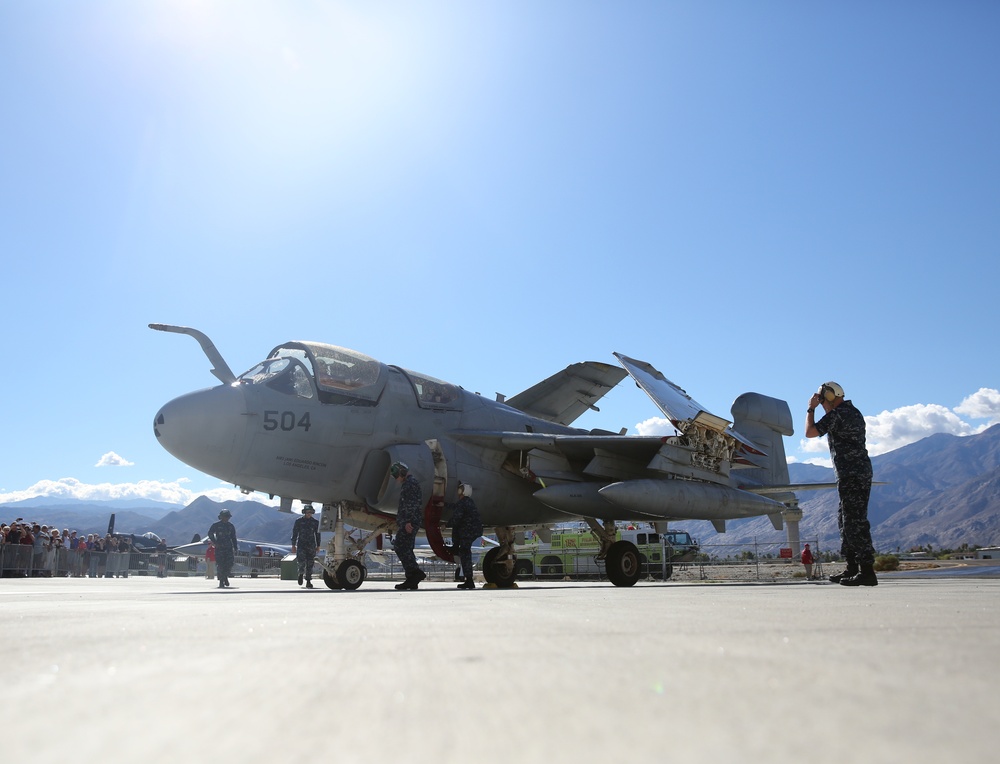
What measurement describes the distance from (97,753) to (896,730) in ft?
3.48

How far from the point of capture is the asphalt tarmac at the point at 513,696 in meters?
0.99

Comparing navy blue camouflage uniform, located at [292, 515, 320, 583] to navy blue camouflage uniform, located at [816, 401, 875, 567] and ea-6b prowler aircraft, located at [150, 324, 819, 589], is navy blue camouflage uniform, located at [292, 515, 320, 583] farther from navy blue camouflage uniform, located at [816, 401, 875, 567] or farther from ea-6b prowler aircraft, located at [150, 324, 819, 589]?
navy blue camouflage uniform, located at [816, 401, 875, 567]

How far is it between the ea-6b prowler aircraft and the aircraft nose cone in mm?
15

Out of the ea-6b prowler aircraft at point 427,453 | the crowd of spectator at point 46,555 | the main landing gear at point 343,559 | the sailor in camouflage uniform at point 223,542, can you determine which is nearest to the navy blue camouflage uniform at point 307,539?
the sailor in camouflage uniform at point 223,542

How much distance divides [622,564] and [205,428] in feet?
20.8

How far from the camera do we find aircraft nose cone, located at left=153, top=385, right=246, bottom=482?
9141mm

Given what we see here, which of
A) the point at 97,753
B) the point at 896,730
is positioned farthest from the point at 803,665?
the point at 97,753

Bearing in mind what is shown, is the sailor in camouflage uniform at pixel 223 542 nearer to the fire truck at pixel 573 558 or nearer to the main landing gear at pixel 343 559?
the main landing gear at pixel 343 559

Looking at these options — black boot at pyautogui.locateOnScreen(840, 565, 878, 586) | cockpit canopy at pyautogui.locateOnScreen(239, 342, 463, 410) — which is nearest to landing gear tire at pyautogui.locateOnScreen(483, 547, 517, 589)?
cockpit canopy at pyautogui.locateOnScreen(239, 342, 463, 410)

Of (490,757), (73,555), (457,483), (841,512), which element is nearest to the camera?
(490,757)

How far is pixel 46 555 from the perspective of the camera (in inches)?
815

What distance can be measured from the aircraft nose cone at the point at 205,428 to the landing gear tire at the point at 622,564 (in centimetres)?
571

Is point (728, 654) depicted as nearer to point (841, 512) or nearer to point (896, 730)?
point (896, 730)

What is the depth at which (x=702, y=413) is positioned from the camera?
11164 millimetres
